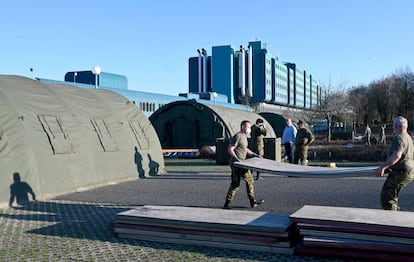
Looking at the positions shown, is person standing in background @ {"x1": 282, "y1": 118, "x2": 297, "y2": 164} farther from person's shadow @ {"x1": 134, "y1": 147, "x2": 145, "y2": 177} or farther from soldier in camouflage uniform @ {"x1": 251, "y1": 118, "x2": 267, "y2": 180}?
person's shadow @ {"x1": 134, "y1": 147, "x2": 145, "y2": 177}

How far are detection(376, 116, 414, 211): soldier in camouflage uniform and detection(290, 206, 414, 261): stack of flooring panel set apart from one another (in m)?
0.66

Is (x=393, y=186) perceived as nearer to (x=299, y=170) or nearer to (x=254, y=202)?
(x=299, y=170)

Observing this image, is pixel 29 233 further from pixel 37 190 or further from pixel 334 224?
pixel 334 224

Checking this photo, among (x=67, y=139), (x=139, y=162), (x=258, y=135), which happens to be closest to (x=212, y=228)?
(x=67, y=139)

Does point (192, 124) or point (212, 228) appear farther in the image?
point (192, 124)

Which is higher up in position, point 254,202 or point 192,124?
point 192,124

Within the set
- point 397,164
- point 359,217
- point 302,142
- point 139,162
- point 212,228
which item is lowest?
point 212,228

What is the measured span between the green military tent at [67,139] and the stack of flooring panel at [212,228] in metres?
4.70

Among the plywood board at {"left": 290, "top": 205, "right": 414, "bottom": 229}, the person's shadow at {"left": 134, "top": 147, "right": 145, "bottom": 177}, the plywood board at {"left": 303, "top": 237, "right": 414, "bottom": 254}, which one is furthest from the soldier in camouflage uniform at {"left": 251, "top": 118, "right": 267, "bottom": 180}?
the plywood board at {"left": 303, "top": 237, "right": 414, "bottom": 254}

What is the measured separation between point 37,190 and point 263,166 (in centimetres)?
573

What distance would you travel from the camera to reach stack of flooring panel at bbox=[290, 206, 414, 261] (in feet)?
19.2

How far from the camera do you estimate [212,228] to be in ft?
22.6

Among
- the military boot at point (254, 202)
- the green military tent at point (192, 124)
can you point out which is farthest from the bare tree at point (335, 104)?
the military boot at point (254, 202)

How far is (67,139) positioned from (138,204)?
3.78m
